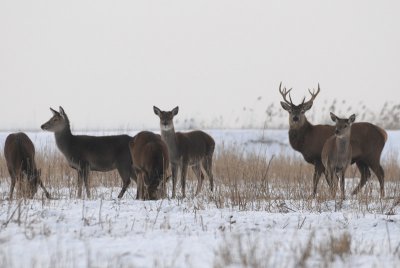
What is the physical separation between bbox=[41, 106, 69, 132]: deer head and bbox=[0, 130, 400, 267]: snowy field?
4170mm

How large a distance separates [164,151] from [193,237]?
158 inches

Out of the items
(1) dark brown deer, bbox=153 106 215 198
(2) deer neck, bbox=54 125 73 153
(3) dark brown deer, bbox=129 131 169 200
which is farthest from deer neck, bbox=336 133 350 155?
(2) deer neck, bbox=54 125 73 153

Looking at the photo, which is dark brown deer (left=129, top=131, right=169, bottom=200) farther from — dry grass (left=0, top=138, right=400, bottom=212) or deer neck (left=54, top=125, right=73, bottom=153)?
deer neck (left=54, top=125, right=73, bottom=153)

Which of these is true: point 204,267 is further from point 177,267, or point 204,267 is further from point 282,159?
point 282,159

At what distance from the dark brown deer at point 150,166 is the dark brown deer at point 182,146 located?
4.74ft

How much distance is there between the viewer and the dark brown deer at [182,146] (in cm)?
1212

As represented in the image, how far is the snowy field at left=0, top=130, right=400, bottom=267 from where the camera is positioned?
15.9ft

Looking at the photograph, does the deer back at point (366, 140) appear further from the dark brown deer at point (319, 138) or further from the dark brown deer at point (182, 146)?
the dark brown deer at point (182, 146)

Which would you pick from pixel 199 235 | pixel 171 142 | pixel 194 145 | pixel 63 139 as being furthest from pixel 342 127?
pixel 199 235

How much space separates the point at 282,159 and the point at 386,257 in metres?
12.4

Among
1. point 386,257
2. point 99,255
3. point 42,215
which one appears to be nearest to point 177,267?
point 99,255

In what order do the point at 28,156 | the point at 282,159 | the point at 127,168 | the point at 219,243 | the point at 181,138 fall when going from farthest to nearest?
the point at 282,159, the point at 181,138, the point at 127,168, the point at 28,156, the point at 219,243

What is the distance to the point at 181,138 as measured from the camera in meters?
12.5

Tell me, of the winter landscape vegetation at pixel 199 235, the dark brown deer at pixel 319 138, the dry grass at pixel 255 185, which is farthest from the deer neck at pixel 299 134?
the winter landscape vegetation at pixel 199 235
